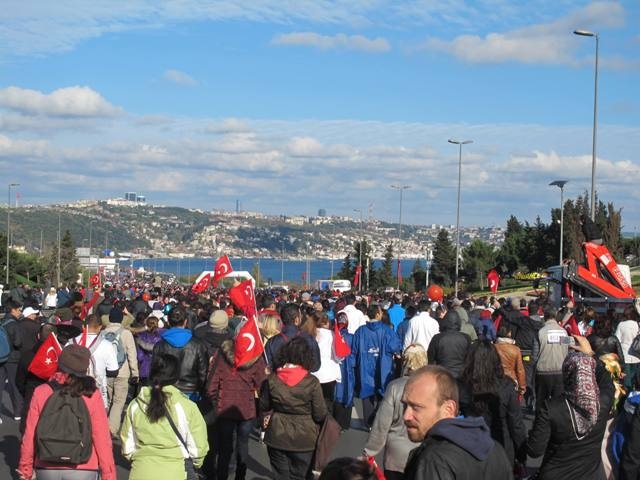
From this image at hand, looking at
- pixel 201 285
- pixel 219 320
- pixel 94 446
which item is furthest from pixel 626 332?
pixel 201 285

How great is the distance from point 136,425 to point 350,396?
687 centimetres

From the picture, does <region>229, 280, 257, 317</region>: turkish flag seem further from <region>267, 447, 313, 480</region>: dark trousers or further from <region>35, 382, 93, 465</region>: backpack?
<region>35, 382, 93, 465</region>: backpack

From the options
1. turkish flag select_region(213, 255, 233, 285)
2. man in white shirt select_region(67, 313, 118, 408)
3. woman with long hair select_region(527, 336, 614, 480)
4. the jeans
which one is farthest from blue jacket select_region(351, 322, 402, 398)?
turkish flag select_region(213, 255, 233, 285)

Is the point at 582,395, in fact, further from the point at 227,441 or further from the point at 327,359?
the point at 327,359

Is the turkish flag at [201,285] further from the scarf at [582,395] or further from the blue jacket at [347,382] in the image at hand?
the scarf at [582,395]

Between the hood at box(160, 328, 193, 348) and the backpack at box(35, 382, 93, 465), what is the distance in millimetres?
3996

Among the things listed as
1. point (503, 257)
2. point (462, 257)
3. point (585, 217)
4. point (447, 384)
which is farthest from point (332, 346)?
point (462, 257)

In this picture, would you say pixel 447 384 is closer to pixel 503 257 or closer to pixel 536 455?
pixel 536 455

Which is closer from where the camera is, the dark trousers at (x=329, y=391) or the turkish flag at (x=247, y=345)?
the turkish flag at (x=247, y=345)

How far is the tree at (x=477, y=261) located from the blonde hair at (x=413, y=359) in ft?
314

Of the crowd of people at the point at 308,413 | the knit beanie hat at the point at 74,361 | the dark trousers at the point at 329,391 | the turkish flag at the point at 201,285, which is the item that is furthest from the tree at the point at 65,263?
the knit beanie hat at the point at 74,361

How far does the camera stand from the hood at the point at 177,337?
35.8 feet

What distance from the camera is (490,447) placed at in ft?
14.3

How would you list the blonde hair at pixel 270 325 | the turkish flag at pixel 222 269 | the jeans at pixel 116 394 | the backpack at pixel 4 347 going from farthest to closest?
the turkish flag at pixel 222 269 < the backpack at pixel 4 347 < the jeans at pixel 116 394 < the blonde hair at pixel 270 325
